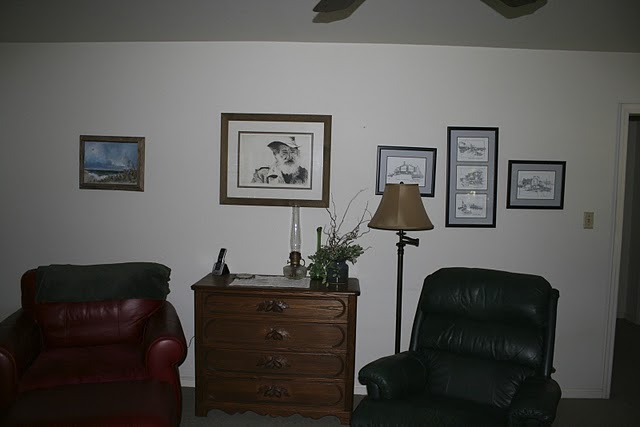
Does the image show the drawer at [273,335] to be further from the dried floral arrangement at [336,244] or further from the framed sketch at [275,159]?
the framed sketch at [275,159]

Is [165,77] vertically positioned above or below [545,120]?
above

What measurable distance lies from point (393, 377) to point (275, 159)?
1691 mm

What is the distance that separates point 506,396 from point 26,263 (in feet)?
Result: 11.0

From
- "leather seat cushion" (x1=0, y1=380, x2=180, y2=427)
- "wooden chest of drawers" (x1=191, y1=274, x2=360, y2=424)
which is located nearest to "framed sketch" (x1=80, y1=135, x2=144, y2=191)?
"wooden chest of drawers" (x1=191, y1=274, x2=360, y2=424)

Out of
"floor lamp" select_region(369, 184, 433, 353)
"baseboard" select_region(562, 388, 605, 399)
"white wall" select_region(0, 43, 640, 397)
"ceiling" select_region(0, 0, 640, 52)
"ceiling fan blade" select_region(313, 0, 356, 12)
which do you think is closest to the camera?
"ceiling fan blade" select_region(313, 0, 356, 12)

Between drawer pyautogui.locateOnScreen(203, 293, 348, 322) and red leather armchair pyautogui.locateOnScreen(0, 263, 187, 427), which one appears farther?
drawer pyautogui.locateOnScreen(203, 293, 348, 322)

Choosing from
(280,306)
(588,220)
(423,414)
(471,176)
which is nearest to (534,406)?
(423,414)

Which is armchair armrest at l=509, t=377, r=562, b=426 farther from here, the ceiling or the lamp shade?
the ceiling

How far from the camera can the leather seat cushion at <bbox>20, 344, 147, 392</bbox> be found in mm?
2281

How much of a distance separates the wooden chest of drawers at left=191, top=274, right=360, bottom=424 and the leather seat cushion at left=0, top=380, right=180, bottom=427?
56cm

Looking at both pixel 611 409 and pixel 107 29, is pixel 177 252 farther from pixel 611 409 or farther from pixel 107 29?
pixel 611 409

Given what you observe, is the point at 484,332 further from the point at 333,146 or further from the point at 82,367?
the point at 82,367

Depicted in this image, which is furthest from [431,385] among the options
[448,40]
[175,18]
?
[175,18]

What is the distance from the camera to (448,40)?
9.86 feet
